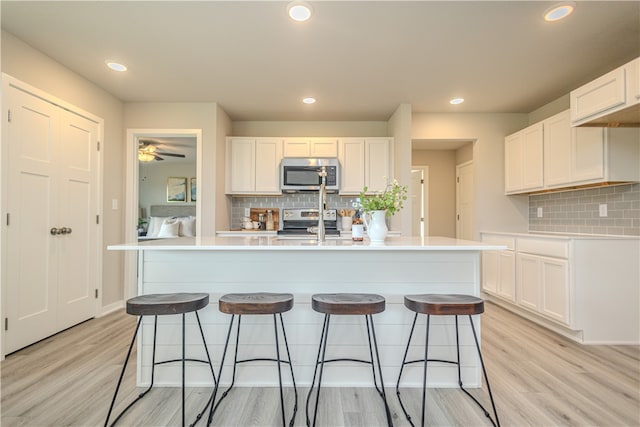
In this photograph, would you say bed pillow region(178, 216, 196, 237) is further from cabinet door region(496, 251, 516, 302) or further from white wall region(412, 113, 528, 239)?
cabinet door region(496, 251, 516, 302)

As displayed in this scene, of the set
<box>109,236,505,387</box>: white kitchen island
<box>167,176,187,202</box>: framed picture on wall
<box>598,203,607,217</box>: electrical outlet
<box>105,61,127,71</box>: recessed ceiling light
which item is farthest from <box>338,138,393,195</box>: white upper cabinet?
<box>167,176,187,202</box>: framed picture on wall

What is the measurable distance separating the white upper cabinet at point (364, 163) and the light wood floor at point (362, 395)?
8.03 ft

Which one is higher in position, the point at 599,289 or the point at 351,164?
the point at 351,164

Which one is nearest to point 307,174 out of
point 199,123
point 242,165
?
point 242,165

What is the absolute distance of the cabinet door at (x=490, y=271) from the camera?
391 cm

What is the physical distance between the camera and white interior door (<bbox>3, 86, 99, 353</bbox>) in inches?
101

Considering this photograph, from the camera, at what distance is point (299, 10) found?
7.22ft

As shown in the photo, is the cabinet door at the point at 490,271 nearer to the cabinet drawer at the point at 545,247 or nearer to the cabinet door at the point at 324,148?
the cabinet drawer at the point at 545,247

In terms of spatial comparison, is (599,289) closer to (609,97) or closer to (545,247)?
(545,247)

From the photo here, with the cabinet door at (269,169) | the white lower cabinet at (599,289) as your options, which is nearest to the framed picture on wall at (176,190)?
the cabinet door at (269,169)

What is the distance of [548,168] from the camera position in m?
3.55

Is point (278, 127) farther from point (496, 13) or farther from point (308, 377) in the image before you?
point (308, 377)

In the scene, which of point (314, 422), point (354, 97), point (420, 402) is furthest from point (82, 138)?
point (420, 402)

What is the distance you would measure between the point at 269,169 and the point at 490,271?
124 inches
